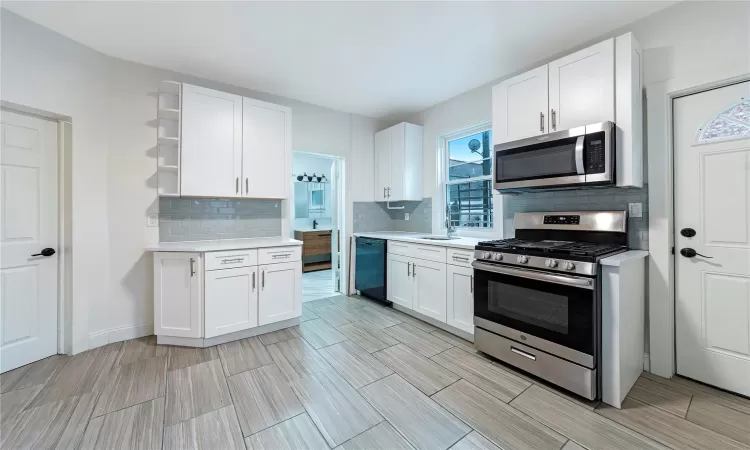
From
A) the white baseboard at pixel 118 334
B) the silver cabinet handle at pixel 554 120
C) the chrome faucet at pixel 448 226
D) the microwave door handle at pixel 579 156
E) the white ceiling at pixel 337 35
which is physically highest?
the white ceiling at pixel 337 35

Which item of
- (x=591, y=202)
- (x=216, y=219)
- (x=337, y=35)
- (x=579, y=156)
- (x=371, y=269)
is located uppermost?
(x=337, y=35)

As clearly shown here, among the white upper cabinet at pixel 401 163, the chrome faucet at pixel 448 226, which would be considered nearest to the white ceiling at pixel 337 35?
the white upper cabinet at pixel 401 163

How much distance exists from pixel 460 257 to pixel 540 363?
1023 millimetres

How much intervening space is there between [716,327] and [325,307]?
11.2 ft

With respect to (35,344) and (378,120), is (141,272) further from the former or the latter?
(378,120)

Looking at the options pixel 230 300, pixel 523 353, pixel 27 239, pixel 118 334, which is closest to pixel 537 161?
pixel 523 353

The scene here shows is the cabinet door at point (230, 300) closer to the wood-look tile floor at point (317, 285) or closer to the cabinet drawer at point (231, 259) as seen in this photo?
the cabinet drawer at point (231, 259)

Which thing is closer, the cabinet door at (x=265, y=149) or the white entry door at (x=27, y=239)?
the white entry door at (x=27, y=239)

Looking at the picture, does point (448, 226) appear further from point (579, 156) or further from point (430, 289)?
point (579, 156)

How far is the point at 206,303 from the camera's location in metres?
2.59

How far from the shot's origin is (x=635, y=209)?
2213 millimetres

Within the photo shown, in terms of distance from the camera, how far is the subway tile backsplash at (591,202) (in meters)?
2.20

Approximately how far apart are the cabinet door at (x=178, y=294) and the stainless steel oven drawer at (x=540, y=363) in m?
2.43

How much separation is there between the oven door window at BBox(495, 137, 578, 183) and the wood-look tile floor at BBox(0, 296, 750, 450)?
5.04 feet
